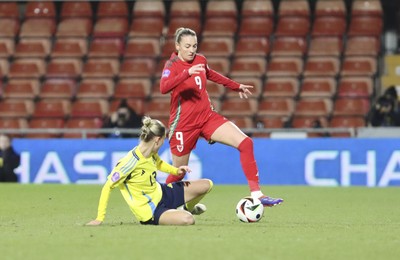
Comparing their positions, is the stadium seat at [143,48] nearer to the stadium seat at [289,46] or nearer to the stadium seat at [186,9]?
the stadium seat at [186,9]

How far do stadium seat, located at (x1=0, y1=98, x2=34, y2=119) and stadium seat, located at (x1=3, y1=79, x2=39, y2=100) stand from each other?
212 mm

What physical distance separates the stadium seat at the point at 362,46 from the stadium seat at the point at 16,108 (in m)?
6.26

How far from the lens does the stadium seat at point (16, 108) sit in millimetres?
20125

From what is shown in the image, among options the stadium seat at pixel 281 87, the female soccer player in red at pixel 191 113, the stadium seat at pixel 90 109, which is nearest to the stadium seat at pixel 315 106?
the stadium seat at pixel 281 87

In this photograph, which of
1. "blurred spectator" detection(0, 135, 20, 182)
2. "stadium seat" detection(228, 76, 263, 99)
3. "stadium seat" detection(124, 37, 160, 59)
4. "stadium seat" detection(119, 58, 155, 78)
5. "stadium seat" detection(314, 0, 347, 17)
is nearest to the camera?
"blurred spectator" detection(0, 135, 20, 182)

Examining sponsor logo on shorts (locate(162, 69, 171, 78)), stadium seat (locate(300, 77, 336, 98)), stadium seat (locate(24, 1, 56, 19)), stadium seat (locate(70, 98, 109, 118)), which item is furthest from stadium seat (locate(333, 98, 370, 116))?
sponsor logo on shorts (locate(162, 69, 171, 78))

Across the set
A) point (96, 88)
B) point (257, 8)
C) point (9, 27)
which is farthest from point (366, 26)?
point (9, 27)

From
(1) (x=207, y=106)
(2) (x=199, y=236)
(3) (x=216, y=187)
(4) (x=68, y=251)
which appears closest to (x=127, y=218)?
(1) (x=207, y=106)

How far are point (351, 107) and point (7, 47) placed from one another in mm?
7450

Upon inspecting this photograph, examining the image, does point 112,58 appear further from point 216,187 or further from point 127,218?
point 127,218

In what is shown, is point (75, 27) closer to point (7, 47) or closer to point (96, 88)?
point (7, 47)

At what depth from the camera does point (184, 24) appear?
70.9ft

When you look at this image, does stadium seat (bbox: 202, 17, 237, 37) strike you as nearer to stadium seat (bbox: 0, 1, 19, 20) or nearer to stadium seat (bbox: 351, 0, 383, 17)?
stadium seat (bbox: 351, 0, 383, 17)

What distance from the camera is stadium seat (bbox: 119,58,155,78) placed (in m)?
20.8
